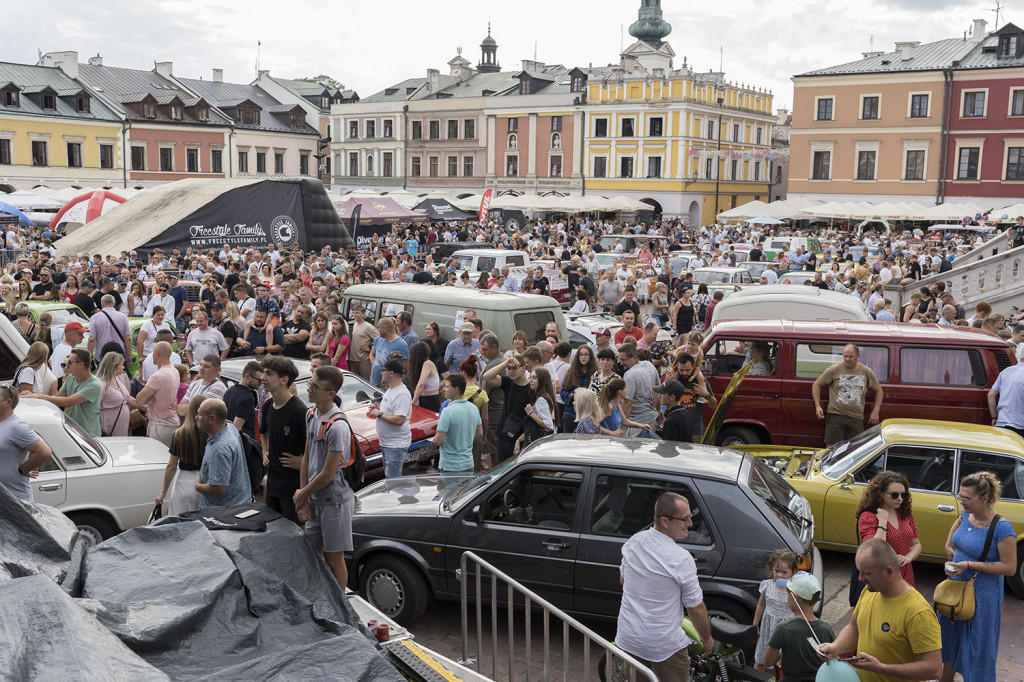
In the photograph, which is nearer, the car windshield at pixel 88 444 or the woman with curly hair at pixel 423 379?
the car windshield at pixel 88 444

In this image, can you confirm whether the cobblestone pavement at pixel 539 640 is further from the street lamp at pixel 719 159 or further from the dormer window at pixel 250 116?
the dormer window at pixel 250 116

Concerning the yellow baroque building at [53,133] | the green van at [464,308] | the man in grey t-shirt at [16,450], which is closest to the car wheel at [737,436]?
the green van at [464,308]

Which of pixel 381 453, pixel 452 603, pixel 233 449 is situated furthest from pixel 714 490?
pixel 381 453

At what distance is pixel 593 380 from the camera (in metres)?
10.3

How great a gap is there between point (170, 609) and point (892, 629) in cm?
357

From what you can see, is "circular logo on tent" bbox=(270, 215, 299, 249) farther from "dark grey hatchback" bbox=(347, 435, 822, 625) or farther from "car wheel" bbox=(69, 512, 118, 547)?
"dark grey hatchback" bbox=(347, 435, 822, 625)

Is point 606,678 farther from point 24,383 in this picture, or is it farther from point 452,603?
point 24,383

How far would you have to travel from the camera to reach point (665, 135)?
212 feet

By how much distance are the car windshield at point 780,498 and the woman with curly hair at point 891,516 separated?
494mm

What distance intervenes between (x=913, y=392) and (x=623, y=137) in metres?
57.9

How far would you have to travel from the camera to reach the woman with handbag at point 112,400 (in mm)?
9445

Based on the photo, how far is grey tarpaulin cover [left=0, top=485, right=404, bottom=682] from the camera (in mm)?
2842

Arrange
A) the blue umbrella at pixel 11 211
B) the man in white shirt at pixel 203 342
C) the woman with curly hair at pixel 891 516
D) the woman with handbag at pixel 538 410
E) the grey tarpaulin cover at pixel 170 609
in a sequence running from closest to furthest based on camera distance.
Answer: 1. the grey tarpaulin cover at pixel 170 609
2. the woman with curly hair at pixel 891 516
3. the woman with handbag at pixel 538 410
4. the man in white shirt at pixel 203 342
5. the blue umbrella at pixel 11 211

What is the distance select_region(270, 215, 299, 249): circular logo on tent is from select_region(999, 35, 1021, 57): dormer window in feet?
149
